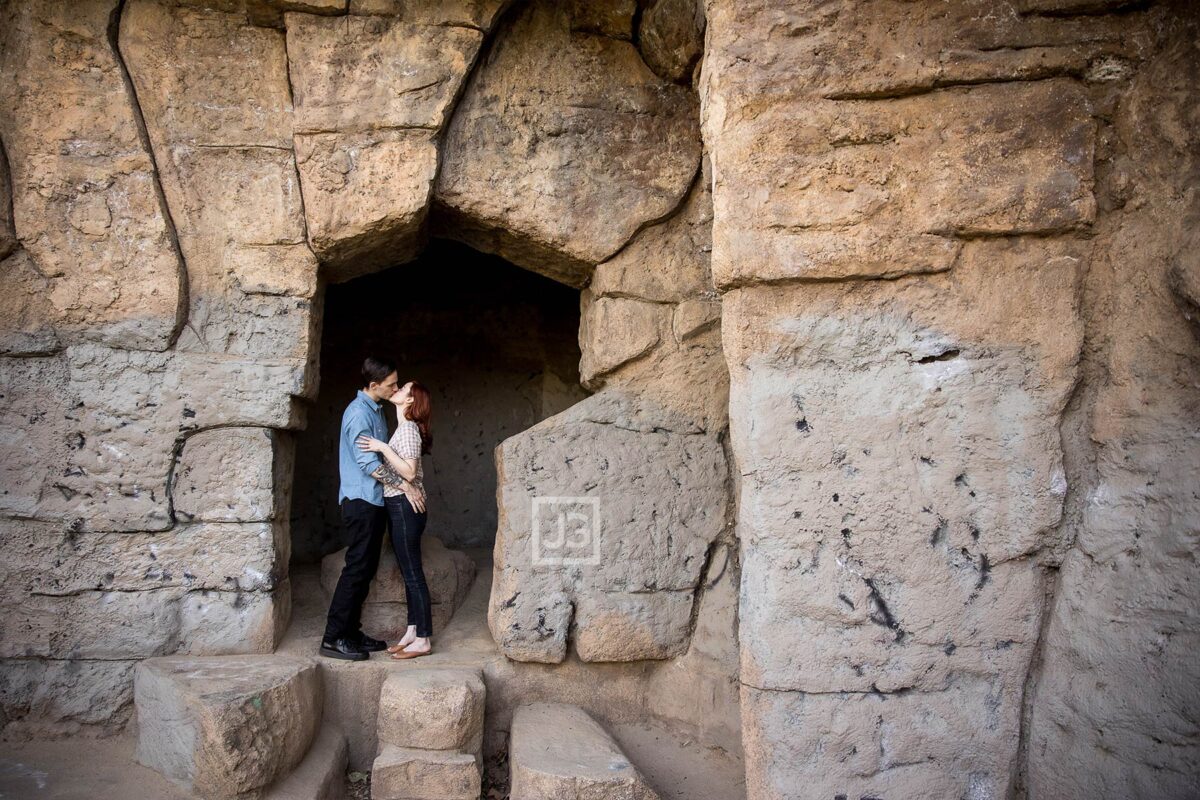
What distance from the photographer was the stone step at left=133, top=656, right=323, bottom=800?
265 centimetres

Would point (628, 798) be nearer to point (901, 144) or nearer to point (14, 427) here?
point (901, 144)

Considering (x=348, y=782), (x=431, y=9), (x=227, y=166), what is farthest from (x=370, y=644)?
(x=431, y=9)

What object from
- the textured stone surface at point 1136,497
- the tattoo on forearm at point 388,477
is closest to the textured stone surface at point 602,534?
the tattoo on forearm at point 388,477

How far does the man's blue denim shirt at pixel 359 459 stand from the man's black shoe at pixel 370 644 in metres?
0.55

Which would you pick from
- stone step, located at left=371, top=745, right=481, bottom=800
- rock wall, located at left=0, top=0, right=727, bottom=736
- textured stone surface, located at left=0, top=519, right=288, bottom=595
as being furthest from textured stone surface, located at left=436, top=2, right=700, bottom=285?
stone step, located at left=371, top=745, right=481, bottom=800

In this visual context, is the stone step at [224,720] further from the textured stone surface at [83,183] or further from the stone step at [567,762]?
the textured stone surface at [83,183]

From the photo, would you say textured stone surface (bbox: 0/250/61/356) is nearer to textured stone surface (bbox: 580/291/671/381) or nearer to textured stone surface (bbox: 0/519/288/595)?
textured stone surface (bbox: 0/519/288/595)

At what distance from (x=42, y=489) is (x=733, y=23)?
114 inches

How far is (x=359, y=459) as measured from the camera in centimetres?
332

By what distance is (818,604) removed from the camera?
7.48 ft

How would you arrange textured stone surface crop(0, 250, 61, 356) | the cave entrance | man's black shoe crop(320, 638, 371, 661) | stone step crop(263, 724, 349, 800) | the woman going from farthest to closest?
the cave entrance → the woman → man's black shoe crop(320, 638, 371, 661) → textured stone surface crop(0, 250, 61, 356) → stone step crop(263, 724, 349, 800)

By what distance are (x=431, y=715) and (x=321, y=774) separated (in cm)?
41

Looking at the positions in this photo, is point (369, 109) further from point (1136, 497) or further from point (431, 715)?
point (1136, 497)

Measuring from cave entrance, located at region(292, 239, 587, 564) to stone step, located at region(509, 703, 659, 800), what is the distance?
71.9 inches
